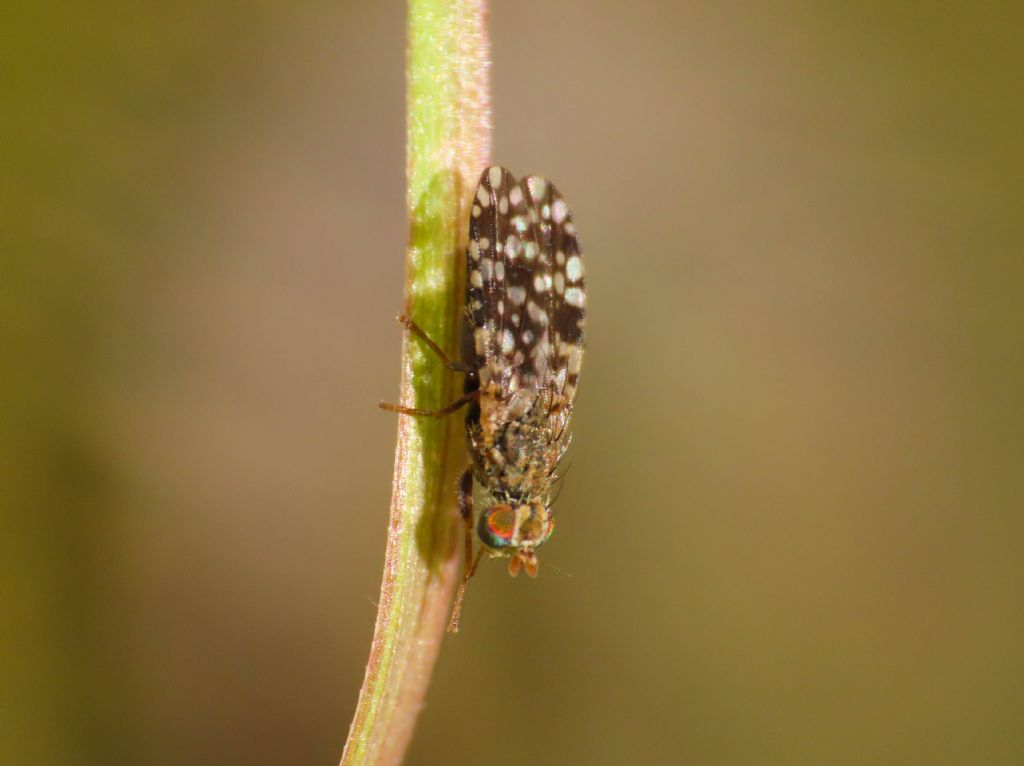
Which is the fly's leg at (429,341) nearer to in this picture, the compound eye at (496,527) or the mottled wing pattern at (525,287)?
the mottled wing pattern at (525,287)

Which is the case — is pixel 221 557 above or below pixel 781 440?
below

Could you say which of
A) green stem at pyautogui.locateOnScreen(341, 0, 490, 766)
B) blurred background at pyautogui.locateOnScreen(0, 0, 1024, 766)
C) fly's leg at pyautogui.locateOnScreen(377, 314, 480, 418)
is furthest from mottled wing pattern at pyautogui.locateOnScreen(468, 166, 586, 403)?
blurred background at pyautogui.locateOnScreen(0, 0, 1024, 766)

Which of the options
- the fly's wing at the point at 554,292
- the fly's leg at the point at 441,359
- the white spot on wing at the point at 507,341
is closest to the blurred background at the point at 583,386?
the fly's wing at the point at 554,292

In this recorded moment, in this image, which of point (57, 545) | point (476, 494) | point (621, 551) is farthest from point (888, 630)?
point (57, 545)

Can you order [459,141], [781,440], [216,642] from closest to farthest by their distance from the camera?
[459,141] < [216,642] < [781,440]

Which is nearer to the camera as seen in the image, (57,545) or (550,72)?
(57,545)

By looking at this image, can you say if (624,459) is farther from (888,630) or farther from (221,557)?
(221,557)
